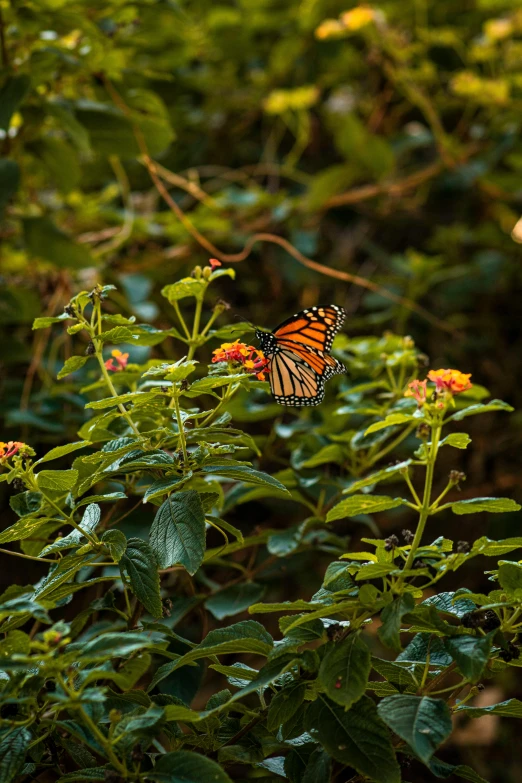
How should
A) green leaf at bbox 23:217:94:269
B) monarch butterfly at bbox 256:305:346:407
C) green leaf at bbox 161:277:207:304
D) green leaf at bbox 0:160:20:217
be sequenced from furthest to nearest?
green leaf at bbox 23:217:94:269
green leaf at bbox 0:160:20:217
monarch butterfly at bbox 256:305:346:407
green leaf at bbox 161:277:207:304

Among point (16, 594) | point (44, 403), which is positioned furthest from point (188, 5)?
point (16, 594)

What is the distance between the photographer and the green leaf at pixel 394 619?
30.3 inches

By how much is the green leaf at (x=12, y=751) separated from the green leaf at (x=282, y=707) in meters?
0.24

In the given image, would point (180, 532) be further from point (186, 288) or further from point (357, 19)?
point (357, 19)

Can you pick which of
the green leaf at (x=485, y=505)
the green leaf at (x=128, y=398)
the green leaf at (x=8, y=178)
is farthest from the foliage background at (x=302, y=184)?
the green leaf at (x=485, y=505)

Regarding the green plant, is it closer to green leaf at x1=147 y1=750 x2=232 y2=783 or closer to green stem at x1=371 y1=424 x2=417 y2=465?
green leaf at x1=147 y1=750 x2=232 y2=783

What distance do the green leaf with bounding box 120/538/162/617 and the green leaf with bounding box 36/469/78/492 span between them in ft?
0.32

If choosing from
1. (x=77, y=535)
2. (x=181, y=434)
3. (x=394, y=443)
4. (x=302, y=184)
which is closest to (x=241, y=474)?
(x=181, y=434)

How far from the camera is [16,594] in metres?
1.01

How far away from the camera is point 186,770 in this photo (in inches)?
29.6

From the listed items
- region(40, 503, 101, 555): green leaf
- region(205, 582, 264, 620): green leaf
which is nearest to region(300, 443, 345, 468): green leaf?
region(205, 582, 264, 620): green leaf

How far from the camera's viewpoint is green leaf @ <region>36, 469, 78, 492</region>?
35.6 inches

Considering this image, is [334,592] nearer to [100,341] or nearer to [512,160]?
[100,341]

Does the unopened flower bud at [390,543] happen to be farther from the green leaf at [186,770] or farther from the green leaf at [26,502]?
the green leaf at [26,502]
